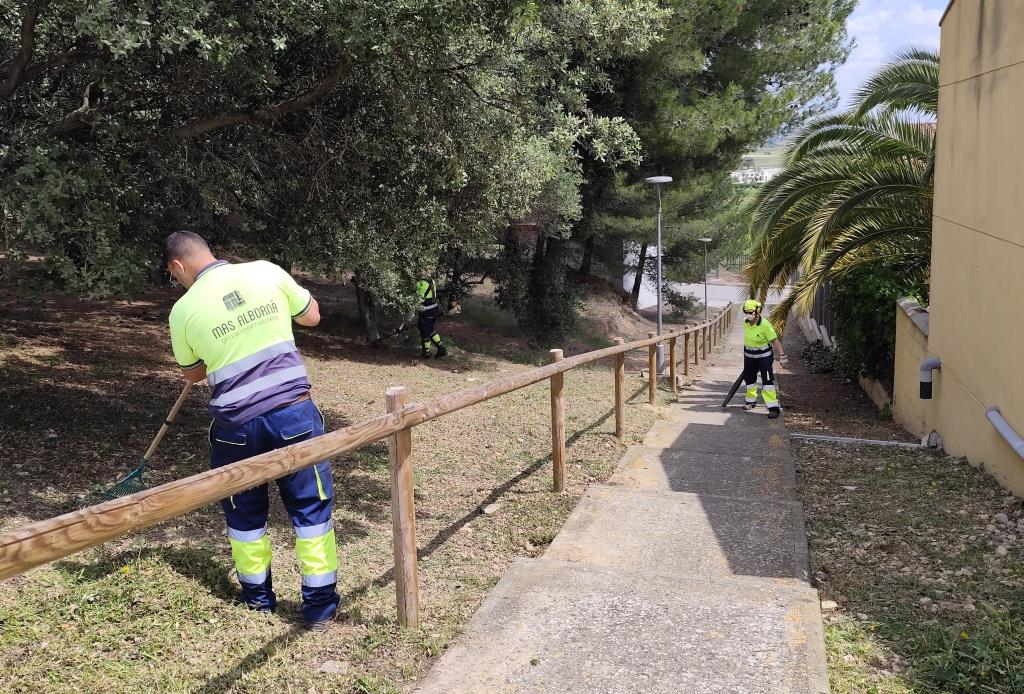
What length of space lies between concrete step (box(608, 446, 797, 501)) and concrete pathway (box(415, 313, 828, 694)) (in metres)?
0.51

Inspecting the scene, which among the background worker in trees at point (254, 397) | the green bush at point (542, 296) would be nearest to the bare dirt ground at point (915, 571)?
the background worker in trees at point (254, 397)

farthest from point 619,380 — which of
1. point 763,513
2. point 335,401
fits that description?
point 335,401

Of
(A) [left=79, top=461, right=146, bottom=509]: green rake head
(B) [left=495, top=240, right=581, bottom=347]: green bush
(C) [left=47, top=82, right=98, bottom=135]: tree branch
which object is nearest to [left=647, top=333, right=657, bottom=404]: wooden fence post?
(A) [left=79, top=461, right=146, bottom=509]: green rake head

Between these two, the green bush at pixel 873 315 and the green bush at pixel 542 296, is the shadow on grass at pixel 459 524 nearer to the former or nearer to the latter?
the green bush at pixel 873 315

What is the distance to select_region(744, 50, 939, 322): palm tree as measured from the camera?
11.5 m

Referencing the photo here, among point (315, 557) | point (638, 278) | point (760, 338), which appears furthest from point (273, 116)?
point (638, 278)

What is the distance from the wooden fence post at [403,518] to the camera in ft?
11.4

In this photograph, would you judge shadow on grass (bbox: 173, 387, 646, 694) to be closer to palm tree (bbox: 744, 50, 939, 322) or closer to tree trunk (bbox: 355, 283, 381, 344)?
palm tree (bbox: 744, 50, 939, 322)

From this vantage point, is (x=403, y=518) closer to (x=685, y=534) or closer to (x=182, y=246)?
(x=182, y=246)

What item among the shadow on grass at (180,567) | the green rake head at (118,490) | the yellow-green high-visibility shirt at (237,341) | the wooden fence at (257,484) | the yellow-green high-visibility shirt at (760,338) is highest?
the yellow-green high-visibility shirt at (237,341)

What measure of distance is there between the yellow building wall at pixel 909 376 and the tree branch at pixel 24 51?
8308 mm

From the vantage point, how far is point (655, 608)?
363 centimetres

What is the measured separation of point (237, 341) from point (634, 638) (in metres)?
2.00

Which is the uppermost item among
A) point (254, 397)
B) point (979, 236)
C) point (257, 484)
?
point (979, 236)
